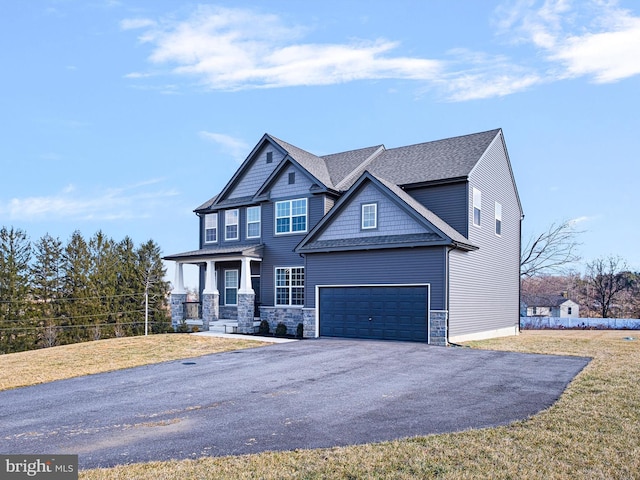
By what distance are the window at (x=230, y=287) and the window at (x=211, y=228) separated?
2.35 m

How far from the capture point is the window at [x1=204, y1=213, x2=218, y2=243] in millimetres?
27031

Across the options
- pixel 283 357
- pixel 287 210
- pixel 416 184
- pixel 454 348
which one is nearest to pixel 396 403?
pixel 283 357

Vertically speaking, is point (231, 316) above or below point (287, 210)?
below

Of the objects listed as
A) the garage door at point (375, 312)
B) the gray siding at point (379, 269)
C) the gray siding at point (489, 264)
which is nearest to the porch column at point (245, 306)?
the gray siding at point (379, 269)

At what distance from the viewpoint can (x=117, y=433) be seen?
6.88m

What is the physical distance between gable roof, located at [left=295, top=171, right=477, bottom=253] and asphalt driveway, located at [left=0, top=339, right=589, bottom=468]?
4941 mm

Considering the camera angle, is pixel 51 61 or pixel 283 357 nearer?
pixel 283 357

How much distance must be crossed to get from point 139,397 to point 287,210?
15.1 meters

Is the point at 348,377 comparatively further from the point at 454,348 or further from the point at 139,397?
the point at 454,348

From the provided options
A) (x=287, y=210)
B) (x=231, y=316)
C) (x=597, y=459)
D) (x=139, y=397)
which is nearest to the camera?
(x=597, y=459)

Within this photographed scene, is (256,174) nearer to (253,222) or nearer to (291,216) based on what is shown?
(253,222)

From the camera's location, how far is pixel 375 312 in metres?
18.6
